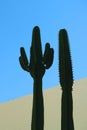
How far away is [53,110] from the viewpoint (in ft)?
61.2

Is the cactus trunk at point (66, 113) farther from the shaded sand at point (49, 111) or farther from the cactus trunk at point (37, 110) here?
the shaded sand at point (49, 111)

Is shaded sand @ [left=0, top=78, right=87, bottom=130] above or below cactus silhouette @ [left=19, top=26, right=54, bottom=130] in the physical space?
above

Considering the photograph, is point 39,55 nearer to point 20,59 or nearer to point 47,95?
point 20,59

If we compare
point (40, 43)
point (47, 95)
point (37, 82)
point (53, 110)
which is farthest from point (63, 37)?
point (47, 95)

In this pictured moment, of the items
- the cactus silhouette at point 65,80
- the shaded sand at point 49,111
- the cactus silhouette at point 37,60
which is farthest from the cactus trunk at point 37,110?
the shaded sand at point 49,111

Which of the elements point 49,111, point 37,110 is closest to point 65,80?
point 37,110

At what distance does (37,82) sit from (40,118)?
2.61 feet

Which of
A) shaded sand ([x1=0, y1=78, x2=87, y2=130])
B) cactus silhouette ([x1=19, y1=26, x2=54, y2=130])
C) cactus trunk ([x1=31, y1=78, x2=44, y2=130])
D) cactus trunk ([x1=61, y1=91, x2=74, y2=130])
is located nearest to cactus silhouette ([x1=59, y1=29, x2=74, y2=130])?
cactus trunk ([x1=61, y1=91, x2=74, y2=130])

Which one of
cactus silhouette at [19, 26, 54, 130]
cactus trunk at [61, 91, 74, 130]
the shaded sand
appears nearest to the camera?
cactus trunk at [61, 91, 74, 130]

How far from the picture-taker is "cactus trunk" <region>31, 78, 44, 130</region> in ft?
29.6

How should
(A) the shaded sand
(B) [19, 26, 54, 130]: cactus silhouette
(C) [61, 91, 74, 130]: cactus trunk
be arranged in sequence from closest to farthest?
(C) [61, 91, 74, 130]: cactus trunk → (B) [19, 26, 54, 130]: cactus silhouette → (A) the shaded sand

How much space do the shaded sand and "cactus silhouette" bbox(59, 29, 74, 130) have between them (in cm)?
777

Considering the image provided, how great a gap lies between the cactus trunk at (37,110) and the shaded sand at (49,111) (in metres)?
7.90

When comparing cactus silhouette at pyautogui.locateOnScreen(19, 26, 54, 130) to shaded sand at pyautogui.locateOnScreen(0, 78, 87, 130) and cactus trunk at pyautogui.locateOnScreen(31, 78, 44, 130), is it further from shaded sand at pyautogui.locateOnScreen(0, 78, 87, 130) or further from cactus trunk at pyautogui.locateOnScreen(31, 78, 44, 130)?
shaded sand at pyautogui.locateOnScreen(0, 78, 87, 130)
